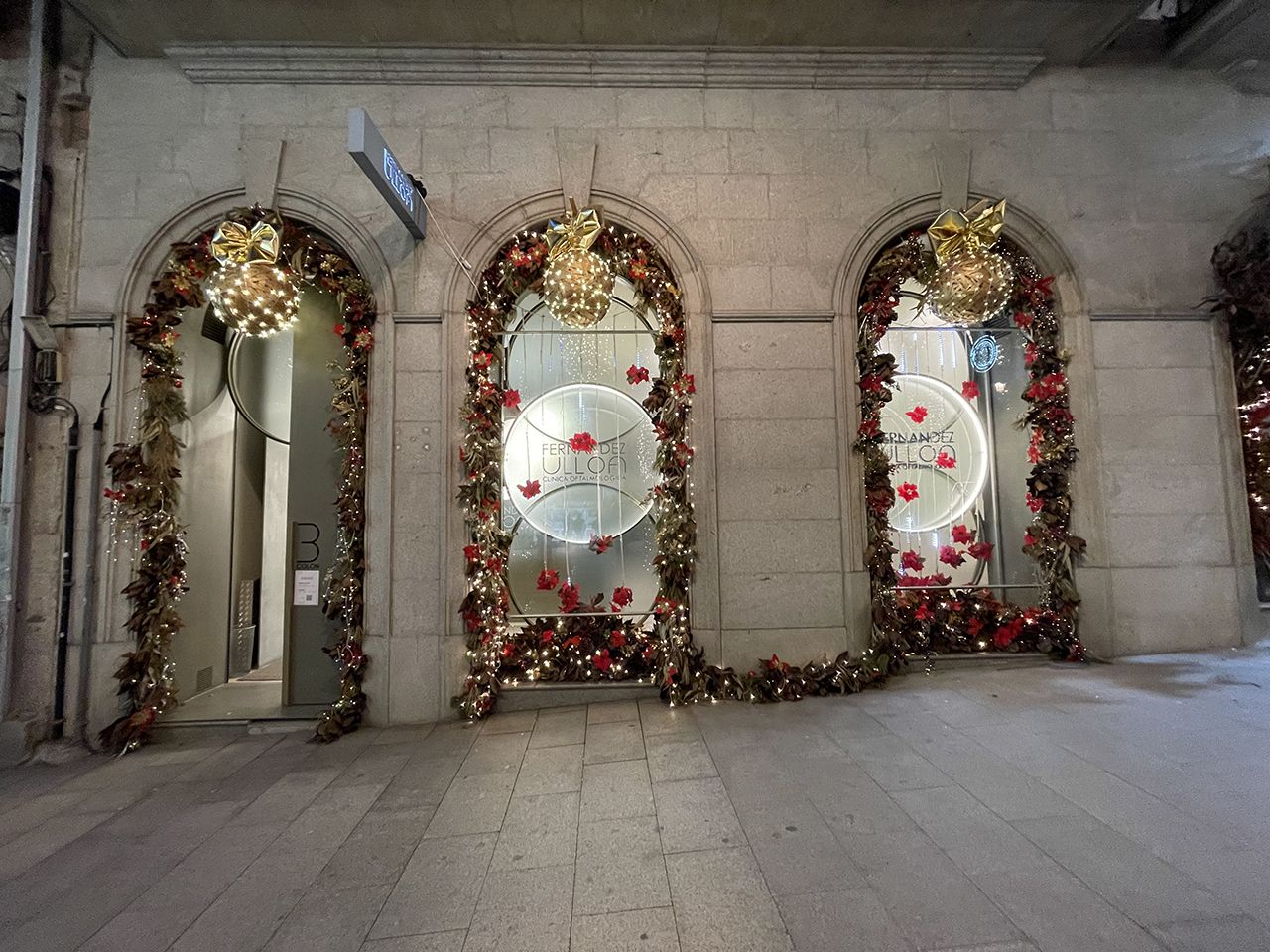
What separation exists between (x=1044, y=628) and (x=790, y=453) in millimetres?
2982

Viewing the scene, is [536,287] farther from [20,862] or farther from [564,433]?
[20,862]

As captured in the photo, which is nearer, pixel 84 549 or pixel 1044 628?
pixel 84 549

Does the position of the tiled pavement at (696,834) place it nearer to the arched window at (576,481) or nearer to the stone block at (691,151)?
the arched window at (576,481)

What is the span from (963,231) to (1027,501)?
2.68m

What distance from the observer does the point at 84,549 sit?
4648 millimetres

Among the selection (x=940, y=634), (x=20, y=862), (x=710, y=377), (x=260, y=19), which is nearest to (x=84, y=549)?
(x=20, y=862)

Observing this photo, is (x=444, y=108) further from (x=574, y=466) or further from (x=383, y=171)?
(x=574, y=466)

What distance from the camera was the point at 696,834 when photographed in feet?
8.87

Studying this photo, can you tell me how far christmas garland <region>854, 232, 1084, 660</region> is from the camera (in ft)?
16.8

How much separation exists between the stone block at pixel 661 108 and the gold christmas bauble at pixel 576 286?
173 cm

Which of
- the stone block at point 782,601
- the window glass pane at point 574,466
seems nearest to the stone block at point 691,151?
the window glass pane at point 574,466

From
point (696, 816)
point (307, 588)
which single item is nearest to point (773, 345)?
point (696, 816)

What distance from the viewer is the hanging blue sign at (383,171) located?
3533 millimetres

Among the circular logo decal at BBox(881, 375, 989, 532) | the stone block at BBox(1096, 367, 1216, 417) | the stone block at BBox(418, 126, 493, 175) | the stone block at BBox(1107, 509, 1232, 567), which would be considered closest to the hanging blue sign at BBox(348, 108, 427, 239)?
the stone block at BBox(418, 126, 493, 175)
